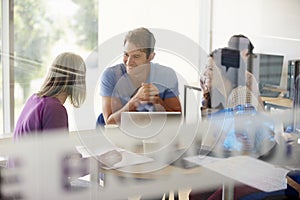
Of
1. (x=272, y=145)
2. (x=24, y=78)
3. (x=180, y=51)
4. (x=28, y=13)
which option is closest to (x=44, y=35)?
(x=28, y=13)

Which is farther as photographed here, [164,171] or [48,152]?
[164,171]

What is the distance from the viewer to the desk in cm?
139

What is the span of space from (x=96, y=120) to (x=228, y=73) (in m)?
0.54

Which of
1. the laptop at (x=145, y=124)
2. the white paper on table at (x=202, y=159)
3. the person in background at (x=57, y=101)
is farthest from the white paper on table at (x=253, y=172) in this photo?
the person in background at (x=57, y=101)

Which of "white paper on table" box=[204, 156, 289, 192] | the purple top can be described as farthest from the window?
"white paper on table" box=[204, 156, 289, 192]

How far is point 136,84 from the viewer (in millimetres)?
1144

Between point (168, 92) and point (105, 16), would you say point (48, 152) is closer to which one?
point (168, 92)

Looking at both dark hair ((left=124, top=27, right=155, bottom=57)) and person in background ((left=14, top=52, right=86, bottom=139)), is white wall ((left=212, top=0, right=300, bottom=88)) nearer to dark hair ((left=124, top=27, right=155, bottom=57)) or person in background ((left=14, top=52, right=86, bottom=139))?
dark hair ((left=124, top=27, right=155, bottom=57))

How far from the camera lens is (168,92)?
1247mm

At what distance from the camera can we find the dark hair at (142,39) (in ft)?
3.88

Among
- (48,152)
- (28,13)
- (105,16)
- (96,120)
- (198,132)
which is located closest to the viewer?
(48,152)

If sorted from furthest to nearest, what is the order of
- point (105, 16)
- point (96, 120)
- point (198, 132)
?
point (105, 16) → point (198, 132) → point (96, 120)

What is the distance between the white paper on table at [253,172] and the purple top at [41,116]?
43 cm

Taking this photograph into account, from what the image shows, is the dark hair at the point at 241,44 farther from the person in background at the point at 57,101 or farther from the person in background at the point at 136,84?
the person in background at the point at 57,101
